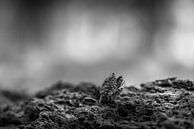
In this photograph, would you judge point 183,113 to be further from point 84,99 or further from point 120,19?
point 120,19

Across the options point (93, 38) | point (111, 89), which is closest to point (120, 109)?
point (111, 89)

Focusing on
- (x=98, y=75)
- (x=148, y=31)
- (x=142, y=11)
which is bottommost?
(x=98, y=75)

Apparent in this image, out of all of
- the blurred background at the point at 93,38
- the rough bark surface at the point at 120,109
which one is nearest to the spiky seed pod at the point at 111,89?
the rough bark surface at the point at 120,109

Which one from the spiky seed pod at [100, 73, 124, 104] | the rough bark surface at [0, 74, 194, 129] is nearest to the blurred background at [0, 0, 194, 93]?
the rough bark surface at [0, 74, 194, 129]

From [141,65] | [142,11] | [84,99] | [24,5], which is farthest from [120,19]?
[84,99]

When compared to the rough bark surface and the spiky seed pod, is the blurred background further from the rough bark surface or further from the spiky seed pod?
the spiky seed pod

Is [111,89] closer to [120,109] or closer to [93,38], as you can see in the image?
[120,109]

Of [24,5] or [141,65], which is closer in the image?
[141,65]
